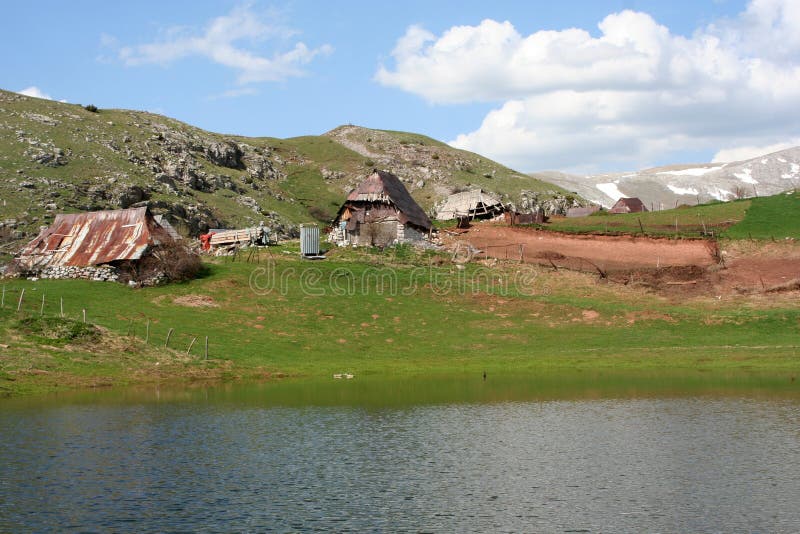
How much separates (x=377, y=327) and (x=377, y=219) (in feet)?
109

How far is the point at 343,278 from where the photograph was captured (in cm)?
8669

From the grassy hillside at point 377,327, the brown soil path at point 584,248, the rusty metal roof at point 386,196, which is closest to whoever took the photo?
the grassy hillside at point 377,327

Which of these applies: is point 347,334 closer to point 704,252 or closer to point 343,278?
point 343,278

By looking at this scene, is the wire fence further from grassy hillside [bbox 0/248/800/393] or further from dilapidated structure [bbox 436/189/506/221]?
dilapidated structure [bbox 436/189/506/221]

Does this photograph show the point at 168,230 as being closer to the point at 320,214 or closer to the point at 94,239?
the point at 94,239

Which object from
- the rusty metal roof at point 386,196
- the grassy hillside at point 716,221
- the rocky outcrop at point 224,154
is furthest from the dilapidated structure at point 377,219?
the rocky outcrop at point 224,154

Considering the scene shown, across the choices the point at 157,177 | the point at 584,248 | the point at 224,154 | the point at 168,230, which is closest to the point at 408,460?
the point at 168,230

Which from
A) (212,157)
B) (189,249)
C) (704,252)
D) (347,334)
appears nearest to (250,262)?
(189,249)

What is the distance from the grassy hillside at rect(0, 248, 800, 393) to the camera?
59562mm

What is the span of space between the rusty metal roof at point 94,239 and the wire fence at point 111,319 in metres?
10.6

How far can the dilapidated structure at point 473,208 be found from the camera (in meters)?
124

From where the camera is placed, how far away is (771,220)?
334ft

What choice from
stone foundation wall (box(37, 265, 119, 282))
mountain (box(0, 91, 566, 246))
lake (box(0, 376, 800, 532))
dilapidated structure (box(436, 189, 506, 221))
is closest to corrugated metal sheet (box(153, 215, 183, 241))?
stone foundation wall (box(37, 265, 119, 282))

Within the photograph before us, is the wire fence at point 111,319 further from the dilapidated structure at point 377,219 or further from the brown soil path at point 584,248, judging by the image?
the brown soil path at point 584,248
